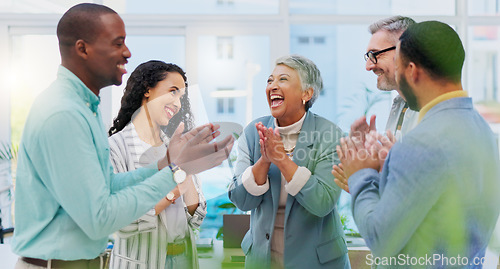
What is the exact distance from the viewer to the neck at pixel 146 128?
1987 millimetres

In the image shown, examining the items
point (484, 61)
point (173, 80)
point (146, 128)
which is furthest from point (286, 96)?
point (484, 61)

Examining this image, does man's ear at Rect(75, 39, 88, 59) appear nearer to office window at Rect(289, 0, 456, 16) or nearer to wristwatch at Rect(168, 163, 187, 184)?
wristwatch at Rect(168, 163, 187, 184)

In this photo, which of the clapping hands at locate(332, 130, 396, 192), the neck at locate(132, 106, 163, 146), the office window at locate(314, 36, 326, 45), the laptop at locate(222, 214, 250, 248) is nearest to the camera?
the clapping hands at locate(332, 130, 396, 192)

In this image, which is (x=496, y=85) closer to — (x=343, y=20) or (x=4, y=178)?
(x=343, y=20)

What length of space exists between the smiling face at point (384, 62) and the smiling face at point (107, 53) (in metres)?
0.90

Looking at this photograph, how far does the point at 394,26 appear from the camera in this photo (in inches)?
73.2

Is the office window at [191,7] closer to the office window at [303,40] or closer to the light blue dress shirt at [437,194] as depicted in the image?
the office window at [303,40]

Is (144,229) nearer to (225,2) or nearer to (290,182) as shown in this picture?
(290,182)

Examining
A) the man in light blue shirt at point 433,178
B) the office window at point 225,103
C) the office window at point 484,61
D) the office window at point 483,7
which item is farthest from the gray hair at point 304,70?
the office window at point 483,7

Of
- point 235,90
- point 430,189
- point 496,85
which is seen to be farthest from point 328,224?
point 496,85

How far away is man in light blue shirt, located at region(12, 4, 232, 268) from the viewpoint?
3.99 feet

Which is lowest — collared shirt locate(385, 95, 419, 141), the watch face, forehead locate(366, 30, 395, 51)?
the watch face

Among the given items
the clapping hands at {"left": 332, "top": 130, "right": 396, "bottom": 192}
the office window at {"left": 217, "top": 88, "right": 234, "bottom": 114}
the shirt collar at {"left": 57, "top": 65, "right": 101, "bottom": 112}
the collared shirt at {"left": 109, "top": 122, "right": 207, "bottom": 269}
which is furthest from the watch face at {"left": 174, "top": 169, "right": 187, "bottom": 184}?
the office window at {"left": 217, "top": 88, "right": 234, "bottom": 114}

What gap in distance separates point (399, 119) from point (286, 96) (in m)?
0.43
